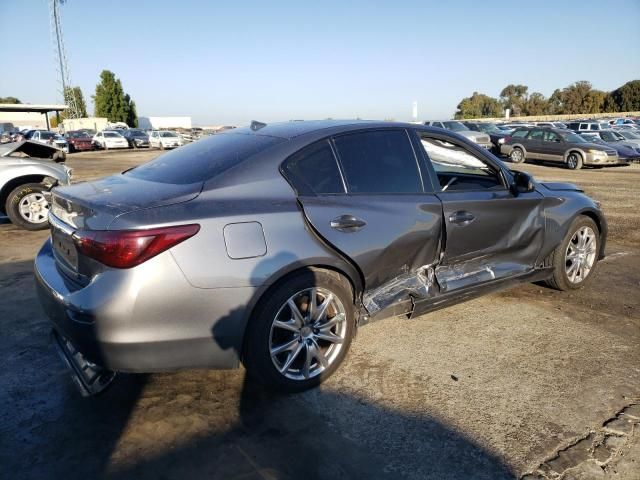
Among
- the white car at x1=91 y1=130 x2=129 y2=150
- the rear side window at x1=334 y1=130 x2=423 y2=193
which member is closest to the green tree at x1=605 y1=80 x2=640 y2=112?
the white car at x1=91 y1=130 x2=129 y2=150

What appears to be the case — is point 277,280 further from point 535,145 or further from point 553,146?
point 535,145

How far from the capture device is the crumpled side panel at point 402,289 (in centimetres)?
345

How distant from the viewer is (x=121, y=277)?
8.17ft

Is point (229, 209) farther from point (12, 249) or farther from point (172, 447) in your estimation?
point (12, 249)

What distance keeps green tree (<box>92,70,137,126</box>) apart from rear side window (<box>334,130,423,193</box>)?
8120cm

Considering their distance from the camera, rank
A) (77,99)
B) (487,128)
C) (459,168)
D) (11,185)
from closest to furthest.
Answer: (459,168)
(11,185)
(487,128)
(77,99)

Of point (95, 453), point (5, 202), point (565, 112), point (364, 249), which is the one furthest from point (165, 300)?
point (565, 112)

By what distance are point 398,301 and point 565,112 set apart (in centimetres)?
10411

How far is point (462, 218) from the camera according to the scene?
3.76 metres

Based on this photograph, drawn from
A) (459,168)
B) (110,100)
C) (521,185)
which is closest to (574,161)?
(459,168)

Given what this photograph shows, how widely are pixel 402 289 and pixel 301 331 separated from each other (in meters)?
0.90

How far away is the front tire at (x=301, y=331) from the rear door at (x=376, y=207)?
0.85ft

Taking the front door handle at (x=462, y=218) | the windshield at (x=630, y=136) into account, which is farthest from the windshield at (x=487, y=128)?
the front door handle at (x=462, y=218)

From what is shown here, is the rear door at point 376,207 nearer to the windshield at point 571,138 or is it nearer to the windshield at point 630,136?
the windshield at point 571,138
